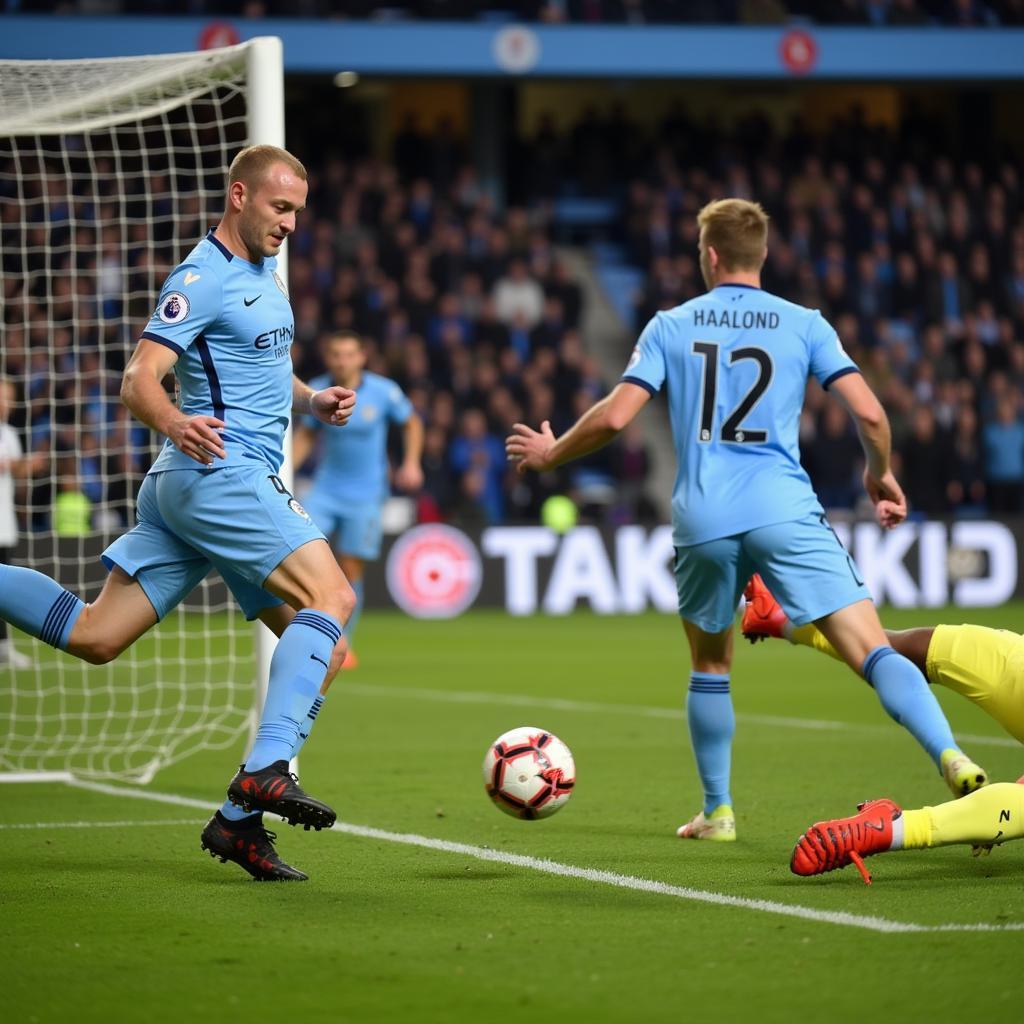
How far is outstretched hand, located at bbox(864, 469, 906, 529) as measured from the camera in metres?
5.93

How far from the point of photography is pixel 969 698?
18.7ft

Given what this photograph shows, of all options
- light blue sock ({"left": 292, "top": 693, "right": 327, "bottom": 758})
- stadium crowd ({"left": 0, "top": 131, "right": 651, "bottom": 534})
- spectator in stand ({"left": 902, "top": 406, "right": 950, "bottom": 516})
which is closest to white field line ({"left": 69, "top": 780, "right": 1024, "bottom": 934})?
light blue sock ({"left": 292, "top": 693, "right": 327, "bottom": 758})

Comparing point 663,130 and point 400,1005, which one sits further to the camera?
point 663,130

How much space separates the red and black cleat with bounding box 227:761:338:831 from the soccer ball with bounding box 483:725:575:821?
3.32ft

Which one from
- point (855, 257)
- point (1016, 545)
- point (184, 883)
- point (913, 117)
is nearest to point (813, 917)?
point (184, 883)

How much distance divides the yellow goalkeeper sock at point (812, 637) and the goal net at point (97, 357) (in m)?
3.07

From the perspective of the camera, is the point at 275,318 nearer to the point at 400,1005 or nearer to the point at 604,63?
the point at 400,1005

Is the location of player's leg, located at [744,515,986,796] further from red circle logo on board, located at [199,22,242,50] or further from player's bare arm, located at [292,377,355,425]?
red circle logo on board, located at [199,22,242,50]

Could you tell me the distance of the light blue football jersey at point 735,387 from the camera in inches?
233

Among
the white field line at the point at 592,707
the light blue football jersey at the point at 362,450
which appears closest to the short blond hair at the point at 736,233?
the white field line at the point at 592,707

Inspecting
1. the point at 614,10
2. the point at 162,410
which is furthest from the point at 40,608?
the point at 614,10

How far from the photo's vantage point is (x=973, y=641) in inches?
228

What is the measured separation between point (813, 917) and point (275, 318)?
232 centimetres

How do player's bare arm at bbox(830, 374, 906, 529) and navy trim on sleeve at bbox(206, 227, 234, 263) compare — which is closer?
navy trim on sleeve at bbox(206, 227, 234, 263)
